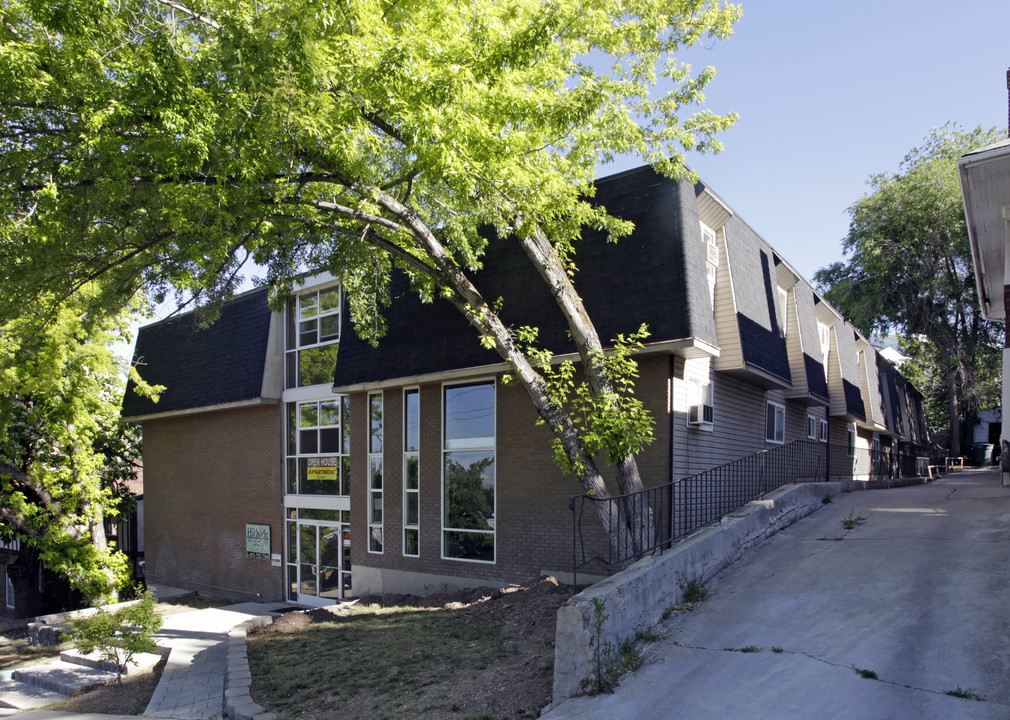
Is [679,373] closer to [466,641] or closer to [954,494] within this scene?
[466,641]

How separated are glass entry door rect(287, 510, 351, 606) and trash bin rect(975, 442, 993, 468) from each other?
4385cm

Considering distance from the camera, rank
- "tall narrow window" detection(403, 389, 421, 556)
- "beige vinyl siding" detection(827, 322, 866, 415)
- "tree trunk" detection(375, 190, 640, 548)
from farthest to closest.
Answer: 1. "beige vinyl siding" detection(827, 322, 866, 415)
2. "tall narrow window" detection(403, 389, 421, 556)
3. "tree trunk" detection(375, 190, 640, 548)

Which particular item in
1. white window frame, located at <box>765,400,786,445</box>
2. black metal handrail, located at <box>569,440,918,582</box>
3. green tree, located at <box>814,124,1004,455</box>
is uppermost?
green tree, located at <box>814,124,1004,455</box>

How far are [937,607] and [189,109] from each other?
32.8 feet

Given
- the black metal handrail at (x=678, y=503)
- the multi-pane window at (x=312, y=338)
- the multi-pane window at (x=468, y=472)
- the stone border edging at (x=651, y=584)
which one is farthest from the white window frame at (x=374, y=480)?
the stone border edging at (x=651, y=584)

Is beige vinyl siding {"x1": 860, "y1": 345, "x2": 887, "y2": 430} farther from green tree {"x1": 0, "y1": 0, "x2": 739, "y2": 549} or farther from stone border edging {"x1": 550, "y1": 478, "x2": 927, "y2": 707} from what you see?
green tree {"x1": 0, "y1": 0, "x2": 739, "y2": 549}

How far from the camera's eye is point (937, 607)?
26.3ft

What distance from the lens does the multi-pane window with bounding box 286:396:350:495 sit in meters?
18.3

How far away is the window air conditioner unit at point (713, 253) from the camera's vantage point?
1396cm

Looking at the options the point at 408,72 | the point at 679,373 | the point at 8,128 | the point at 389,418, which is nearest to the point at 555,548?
the point at 679,373

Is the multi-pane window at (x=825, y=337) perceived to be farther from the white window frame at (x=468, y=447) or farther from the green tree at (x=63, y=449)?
the green tree at (x=63, y=449)

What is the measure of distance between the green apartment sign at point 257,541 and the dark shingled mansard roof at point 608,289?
298 inches

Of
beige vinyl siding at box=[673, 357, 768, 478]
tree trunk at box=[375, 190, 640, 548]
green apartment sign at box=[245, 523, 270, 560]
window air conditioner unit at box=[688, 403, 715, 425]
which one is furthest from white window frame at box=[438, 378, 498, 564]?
green apartment sign at box=[245, 523, 270, 560]

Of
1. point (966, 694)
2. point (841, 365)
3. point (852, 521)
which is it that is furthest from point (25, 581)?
point (841, 365)
